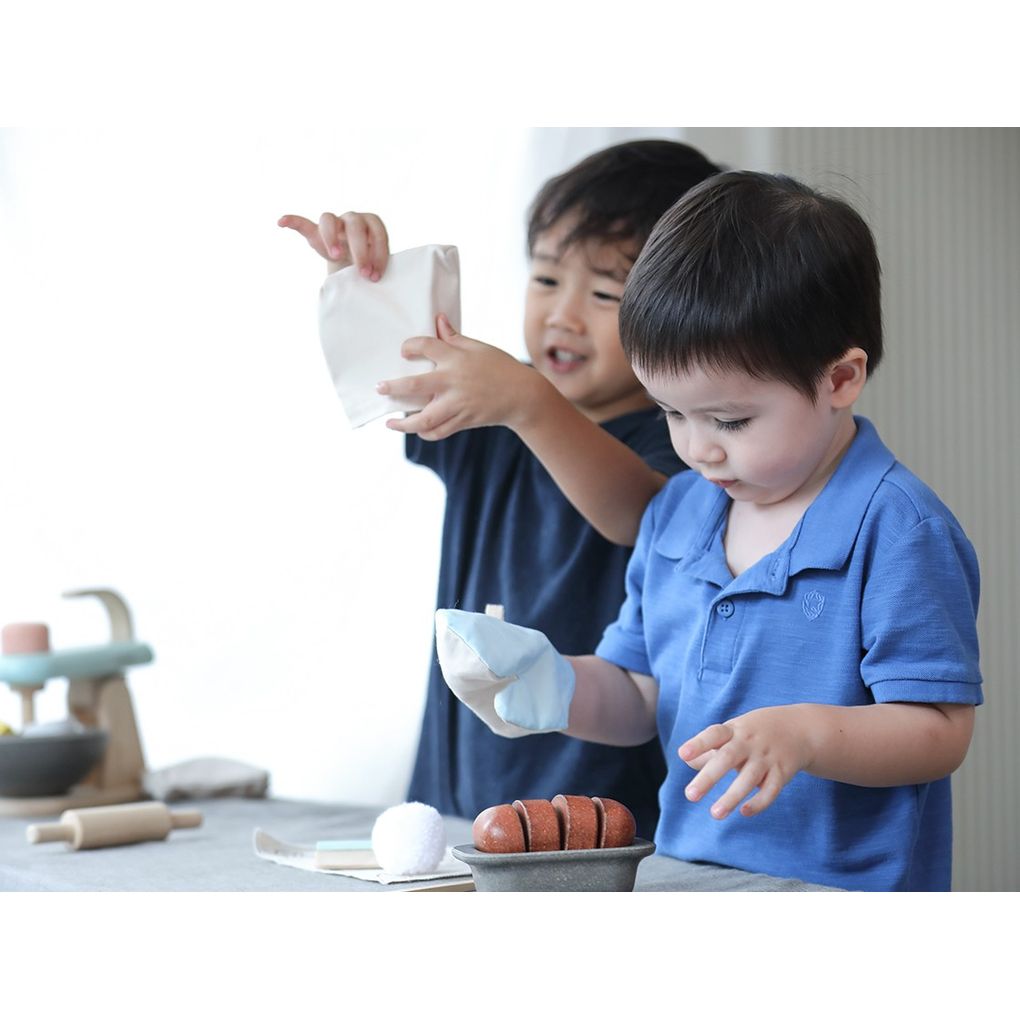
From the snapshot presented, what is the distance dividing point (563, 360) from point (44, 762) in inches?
21.1

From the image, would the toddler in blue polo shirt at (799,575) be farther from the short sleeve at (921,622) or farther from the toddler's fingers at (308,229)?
the toddler's fingers at (308,229)

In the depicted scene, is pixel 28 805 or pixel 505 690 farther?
pixel 28 805

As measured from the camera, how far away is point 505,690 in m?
0.65

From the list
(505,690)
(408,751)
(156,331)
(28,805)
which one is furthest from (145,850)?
(156,331)

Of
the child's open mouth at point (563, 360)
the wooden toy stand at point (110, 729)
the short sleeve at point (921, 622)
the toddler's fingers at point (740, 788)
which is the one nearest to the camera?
the toddler's fingers at point (740, 788)

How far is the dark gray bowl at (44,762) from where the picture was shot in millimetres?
1023

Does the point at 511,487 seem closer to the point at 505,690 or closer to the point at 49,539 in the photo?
the point at 505,690

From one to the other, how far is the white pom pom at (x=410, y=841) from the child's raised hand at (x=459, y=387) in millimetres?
227

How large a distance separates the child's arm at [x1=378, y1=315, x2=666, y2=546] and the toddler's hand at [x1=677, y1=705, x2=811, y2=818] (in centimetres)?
28

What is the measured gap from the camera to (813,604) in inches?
26.4

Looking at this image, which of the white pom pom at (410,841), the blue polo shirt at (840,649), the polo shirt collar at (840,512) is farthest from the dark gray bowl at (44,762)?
the polo shirt collar at (840,512)

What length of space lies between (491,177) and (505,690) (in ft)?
3.08

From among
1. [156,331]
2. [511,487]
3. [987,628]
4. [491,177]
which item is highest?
[491,177]

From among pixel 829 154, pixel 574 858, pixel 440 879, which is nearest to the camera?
pixel 574 858
